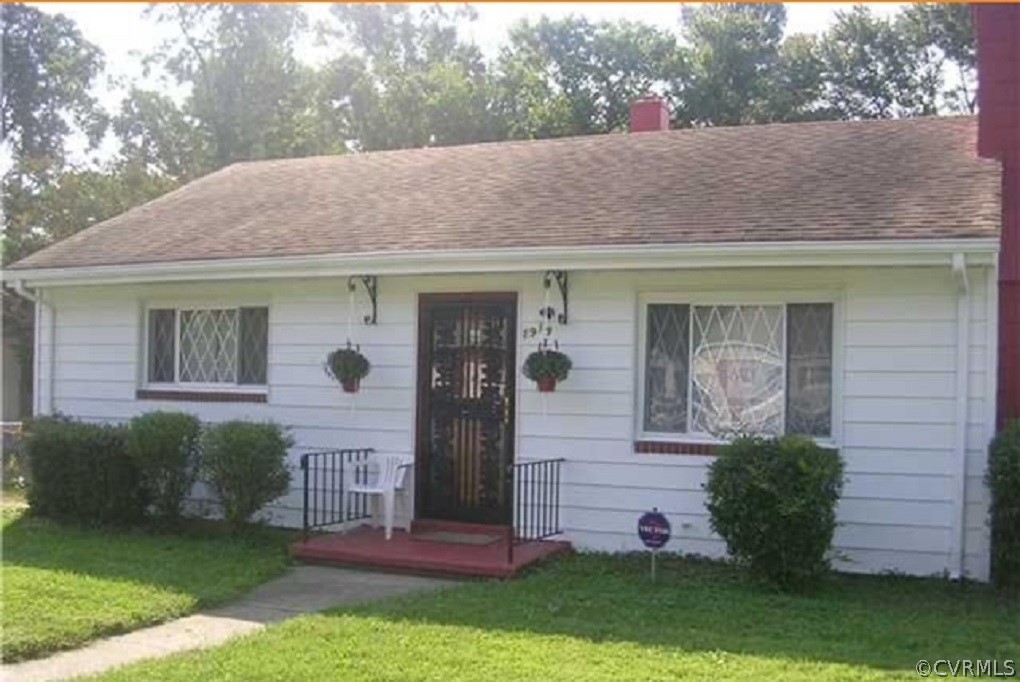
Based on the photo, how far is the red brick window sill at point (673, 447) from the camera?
31.0ft

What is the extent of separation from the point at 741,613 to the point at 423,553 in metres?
2.92

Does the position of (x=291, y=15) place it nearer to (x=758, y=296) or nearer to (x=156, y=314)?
(x=156, y=314)

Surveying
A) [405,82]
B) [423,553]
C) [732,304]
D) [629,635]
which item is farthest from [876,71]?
[629,635]

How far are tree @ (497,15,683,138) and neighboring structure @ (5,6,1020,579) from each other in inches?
846

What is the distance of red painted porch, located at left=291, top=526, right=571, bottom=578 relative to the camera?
28.7ft

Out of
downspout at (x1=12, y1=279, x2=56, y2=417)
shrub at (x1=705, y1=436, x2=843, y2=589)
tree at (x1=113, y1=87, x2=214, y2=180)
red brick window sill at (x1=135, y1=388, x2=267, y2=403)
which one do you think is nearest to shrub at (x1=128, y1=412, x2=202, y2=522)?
red brick window sill at (x1=135, y1=388, x2=267, y2=403)

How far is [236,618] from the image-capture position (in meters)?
7.46

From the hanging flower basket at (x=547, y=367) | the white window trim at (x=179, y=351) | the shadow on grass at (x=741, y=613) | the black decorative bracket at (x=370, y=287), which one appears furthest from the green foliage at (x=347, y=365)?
the shadow on grass at (x=741, y=613)

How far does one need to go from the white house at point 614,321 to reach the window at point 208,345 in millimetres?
25

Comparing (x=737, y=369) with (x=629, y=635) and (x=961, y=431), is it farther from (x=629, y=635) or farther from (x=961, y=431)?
(x=629, y=635)

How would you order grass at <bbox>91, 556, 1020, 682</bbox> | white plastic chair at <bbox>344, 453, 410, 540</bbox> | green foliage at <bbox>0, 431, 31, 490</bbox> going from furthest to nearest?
1. green foliage at <bbox>0, 431, 31, 490</bbox>
2. white plastic chair at <bbox>344, 453, 410, 540</bbox>
3. grass at <bbox>91, 556, 1020, 682</bbox>

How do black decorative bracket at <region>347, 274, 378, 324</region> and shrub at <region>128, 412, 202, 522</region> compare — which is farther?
black decorative bracket at <region>347, 274, 378, 324</region>

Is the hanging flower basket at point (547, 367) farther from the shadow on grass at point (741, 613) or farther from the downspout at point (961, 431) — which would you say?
the downspout at point (961, 431)

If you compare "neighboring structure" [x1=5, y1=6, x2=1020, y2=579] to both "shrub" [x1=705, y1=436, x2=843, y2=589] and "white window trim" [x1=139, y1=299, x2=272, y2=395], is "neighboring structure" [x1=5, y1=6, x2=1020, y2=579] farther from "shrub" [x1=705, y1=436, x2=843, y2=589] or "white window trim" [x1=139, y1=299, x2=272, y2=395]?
"shrub" [x1=705, y1=436, x2=843, y2=589]
